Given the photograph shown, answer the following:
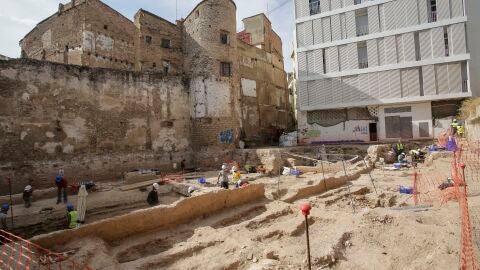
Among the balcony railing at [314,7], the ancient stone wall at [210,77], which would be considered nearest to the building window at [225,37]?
the ancient stone wall at [210,77]

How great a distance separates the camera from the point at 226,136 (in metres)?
22.5

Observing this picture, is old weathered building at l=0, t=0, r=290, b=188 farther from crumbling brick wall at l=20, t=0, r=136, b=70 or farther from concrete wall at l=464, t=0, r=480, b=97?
concrete wall at l=464, t=0, r=480, b=97

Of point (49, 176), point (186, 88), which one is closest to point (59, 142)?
point (49, 176)

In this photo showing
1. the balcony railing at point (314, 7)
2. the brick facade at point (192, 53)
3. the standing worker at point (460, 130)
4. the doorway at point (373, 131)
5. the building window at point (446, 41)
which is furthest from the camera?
the balcony railing at point (314, 7)

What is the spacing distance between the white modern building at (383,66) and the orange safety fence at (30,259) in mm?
24623

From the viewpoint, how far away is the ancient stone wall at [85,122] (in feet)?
51.0

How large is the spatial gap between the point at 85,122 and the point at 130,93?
344 cm

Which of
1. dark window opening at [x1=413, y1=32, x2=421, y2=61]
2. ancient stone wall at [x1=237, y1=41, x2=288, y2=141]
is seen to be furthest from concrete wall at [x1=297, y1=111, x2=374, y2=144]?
dark window opening at [x1=413, y1=32, x2=421, y2=61]

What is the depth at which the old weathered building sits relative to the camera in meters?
16.1

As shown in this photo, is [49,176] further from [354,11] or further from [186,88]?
[354,11]

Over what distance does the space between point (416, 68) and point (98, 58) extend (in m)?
26.6

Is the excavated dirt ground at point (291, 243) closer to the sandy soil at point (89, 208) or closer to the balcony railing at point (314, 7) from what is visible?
the sandy soil at point (89, 208)

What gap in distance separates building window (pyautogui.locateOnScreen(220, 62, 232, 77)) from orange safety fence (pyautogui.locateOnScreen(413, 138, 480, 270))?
14.6 meters

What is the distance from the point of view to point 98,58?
25125 mm
